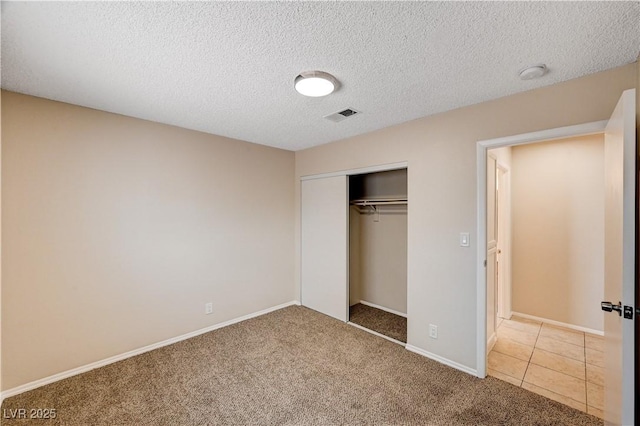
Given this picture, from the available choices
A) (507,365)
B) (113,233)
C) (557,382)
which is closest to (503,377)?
(507,365)

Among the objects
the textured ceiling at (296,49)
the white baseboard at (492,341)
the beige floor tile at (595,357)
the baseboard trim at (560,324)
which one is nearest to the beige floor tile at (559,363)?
the beige floor tile at (595,357)

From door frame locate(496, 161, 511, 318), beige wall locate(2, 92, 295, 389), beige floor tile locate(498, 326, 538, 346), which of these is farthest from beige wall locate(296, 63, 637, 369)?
beige wall locate(2, 92, 295, 389)

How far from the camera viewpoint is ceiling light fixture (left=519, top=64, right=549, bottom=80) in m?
1.78

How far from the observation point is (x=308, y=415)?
194 cm

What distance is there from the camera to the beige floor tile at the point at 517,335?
3.07 metres

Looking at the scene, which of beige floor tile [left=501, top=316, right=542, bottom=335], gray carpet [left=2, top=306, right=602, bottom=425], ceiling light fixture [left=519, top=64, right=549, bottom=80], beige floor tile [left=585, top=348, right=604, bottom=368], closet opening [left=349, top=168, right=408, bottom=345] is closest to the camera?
ceiling light fixture [left=519, top=64, right=549, bottom=80]

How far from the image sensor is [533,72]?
182 centimetres

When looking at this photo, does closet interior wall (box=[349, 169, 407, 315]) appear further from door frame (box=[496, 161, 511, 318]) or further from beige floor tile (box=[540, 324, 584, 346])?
beige floor tile (box=[540, 324, 584, 346])

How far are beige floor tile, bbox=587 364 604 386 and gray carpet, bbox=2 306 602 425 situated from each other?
0.61m

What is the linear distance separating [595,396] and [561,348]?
86 cm

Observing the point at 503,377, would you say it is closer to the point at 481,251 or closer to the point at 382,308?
the point at 481,251

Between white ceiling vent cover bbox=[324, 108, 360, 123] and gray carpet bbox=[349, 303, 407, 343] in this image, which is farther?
gray carpet bbox=[349, 303, 407, 343]

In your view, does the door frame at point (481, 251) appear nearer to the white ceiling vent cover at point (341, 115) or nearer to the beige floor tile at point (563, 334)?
the white ceiling vent cover at point (341, 115)

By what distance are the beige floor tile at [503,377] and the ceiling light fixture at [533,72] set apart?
2451mm
